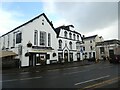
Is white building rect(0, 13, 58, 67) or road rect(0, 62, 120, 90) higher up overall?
white building rect(0, 13, 58, 67)

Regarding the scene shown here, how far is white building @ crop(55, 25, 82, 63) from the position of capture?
3923 cm

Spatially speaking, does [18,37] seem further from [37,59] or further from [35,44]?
[37,59]

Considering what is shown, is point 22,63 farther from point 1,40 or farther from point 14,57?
point 1,40

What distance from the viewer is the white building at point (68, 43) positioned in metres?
39.2

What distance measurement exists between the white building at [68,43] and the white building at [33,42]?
116 inches

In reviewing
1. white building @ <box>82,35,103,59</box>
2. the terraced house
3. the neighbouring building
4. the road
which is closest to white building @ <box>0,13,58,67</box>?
the terraced house

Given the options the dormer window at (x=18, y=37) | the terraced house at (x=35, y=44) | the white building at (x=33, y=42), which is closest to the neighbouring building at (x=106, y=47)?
the terraced house at (x=35, y=44)

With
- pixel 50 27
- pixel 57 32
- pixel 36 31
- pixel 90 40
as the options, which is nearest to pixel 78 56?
pixel 57 32

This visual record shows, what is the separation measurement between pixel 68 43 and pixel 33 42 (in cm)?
1272

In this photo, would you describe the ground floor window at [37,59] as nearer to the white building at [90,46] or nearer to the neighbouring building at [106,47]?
the white building at [90,46]

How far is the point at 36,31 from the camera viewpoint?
32.2 meters

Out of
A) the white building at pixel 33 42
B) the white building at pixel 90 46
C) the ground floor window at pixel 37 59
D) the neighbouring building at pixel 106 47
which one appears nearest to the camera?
the white building at pixel 33 42

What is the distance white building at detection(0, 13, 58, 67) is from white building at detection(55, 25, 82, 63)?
2.95 m

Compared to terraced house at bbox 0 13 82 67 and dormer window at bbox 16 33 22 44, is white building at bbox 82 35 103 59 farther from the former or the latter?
dormer window at bbox 16 33 22 44
